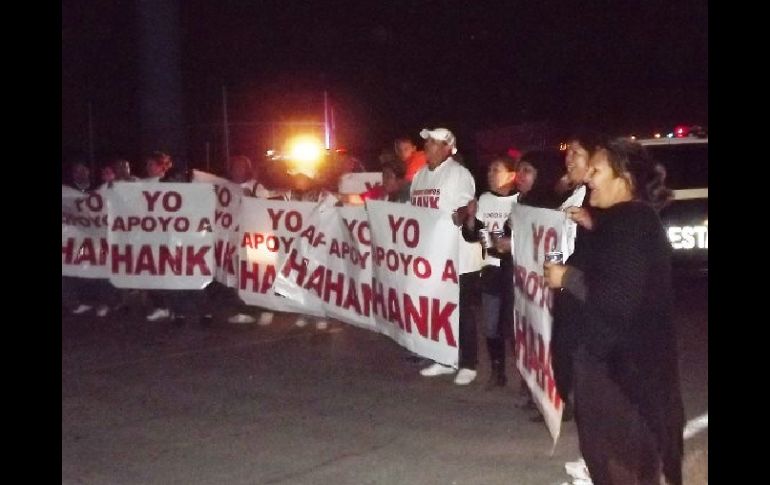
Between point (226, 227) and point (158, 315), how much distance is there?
1.39 meters

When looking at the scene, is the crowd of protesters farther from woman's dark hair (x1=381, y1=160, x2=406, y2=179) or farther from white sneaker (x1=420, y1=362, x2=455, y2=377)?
woman's dark hair (x1=381, y1=160, x2=406, y2=179)

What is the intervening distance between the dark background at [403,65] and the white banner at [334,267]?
53.7 feet

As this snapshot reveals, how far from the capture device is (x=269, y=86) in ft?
108

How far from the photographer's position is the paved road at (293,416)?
6.60 meters

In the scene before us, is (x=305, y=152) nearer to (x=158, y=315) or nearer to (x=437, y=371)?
(x=158, y=315)

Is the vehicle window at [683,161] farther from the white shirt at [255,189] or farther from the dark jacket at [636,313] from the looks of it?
the dark jacket at [636,313]

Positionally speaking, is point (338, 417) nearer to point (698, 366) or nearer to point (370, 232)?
point (370, 232)

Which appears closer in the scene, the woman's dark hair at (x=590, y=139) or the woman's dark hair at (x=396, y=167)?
the woman's dark hair at (x=590, y=139)

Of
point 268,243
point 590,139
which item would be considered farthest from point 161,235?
point 590,139

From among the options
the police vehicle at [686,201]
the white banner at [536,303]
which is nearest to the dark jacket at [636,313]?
the white banner at [536,303]

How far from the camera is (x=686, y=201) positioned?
12.4 metres
